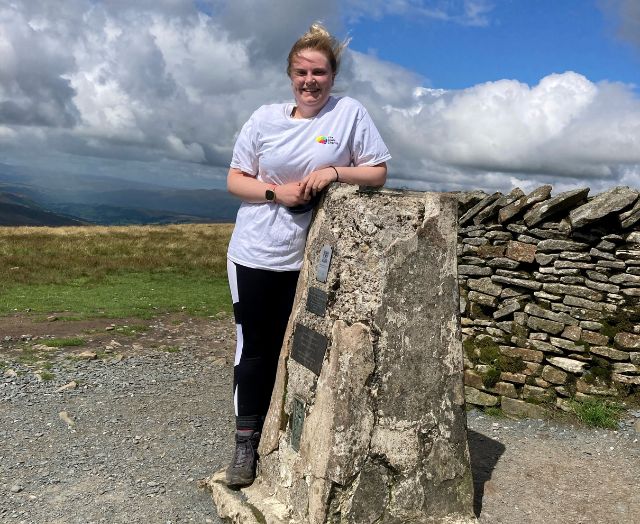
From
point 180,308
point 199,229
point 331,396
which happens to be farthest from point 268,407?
point 199,229

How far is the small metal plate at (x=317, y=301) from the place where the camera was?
3.84 metres

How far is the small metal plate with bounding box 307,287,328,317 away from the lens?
3.84 m

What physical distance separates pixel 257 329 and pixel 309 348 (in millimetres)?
493

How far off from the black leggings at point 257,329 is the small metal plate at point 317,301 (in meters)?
0.25

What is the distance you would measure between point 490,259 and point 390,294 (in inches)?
191

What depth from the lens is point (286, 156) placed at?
12.3 feet

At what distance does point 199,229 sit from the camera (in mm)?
39406

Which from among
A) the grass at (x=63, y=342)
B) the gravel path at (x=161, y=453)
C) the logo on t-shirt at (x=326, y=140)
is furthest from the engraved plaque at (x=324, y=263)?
the grass at (x=63, y=342)

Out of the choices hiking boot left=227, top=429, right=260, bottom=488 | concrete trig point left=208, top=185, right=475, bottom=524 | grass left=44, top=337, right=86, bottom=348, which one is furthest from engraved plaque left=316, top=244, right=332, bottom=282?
grass left=44, top=337, right=86, bottom=348

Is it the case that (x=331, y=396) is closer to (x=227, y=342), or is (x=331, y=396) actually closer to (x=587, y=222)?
(x=587, y=222)

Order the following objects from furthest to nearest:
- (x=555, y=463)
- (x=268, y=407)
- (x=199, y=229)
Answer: (x=199, y=229) < (x=555, y=463) < (x=268, y=407)

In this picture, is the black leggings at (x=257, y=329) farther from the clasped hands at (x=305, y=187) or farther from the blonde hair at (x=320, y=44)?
the blonde hair at (x=320, y=44)

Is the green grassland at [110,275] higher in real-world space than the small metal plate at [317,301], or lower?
lower

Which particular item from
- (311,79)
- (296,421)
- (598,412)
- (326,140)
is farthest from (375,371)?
(598,412)
